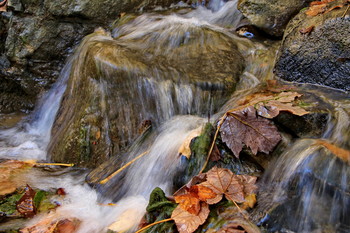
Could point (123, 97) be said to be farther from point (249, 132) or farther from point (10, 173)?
point (249, 132)

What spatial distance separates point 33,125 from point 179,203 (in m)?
3.27

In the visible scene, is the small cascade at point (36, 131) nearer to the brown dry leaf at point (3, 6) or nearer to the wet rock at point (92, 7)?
the wet rock at point (92, 7)

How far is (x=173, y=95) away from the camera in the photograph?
3.48 metres

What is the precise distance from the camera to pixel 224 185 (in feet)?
7.18

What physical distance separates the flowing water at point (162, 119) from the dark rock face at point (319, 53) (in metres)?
0.18

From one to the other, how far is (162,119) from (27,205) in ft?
5.24

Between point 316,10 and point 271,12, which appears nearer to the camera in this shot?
point 316,10

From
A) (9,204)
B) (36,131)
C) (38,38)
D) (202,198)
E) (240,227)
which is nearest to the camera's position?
(240,227)

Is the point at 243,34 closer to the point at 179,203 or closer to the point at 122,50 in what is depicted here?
the point at 122,50

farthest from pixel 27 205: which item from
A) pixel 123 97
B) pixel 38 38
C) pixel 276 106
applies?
pixel 38 38

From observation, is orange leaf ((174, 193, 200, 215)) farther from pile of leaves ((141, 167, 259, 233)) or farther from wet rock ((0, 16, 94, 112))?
wet rock ((0, 16, 94, 112))

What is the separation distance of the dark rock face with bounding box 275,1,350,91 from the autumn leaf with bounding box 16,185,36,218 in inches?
114

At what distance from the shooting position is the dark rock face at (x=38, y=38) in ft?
15.7

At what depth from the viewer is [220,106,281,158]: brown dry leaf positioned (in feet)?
8.00
